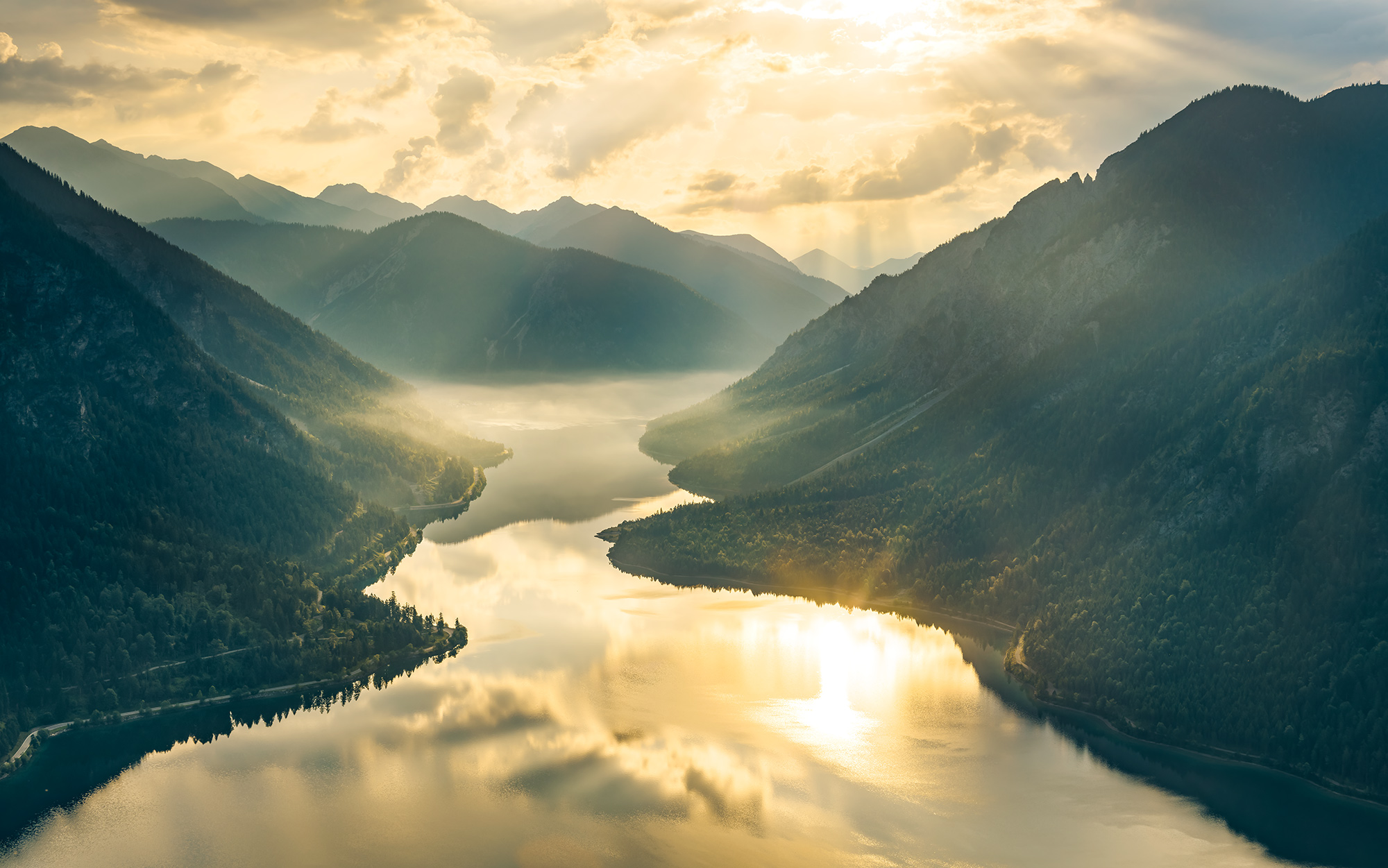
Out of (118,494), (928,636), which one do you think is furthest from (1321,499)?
(118,494)

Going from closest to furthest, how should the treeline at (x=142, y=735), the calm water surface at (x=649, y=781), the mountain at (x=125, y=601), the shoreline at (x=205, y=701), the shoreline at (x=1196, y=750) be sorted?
the calm water surface at (x=649, y=781)
the shoreline at (x=1196, y=750)
the treeline at (x=142, y=735)
the shoreline at (x=205, y=701)
the mountain at (x=125, y=601)

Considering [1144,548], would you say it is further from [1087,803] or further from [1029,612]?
[1087,803]

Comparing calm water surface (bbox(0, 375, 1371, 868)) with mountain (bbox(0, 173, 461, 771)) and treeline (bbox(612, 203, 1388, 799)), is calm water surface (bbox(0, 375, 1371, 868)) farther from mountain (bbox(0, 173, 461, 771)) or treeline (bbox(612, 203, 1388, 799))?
treeline (bbox(612, 203, 1388, 799))

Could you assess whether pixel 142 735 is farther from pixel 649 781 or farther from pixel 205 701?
pixel 649 781

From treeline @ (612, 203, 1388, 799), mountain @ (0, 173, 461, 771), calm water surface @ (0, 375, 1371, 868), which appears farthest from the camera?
mountain @ (0, 173, 461, 771)

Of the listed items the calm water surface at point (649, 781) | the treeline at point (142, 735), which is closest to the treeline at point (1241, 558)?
the calm water surface at point (649, 781)

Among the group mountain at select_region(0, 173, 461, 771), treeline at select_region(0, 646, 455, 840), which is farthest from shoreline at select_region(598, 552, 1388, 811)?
mountain at select_region(0, 173, 461, 771)

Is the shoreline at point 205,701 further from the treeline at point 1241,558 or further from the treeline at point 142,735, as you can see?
the treeline at point 1241,558

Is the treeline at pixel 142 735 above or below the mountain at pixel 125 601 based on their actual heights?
below

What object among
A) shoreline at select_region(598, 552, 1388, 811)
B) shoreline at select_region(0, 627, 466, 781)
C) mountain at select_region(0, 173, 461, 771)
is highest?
mountain at select_region(0, 173, 461, 771)
